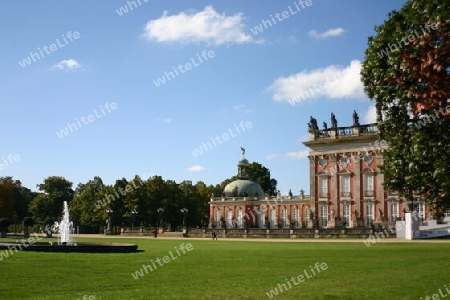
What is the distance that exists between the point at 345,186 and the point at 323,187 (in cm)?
332

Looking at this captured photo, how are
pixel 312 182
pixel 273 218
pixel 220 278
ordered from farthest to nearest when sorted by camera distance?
pixel 273 218 < pixel 312 182 < pixel 220 278

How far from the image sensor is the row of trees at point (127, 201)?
271 ft

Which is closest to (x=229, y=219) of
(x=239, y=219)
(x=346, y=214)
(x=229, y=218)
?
(x=229, y=218)

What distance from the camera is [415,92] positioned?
11.4 metres

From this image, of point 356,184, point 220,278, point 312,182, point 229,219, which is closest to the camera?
point 220,278

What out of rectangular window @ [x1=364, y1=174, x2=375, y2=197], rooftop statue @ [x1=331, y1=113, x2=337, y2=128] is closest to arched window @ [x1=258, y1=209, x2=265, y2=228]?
rooftop statue @ [x1=331, y1=113, x2=337, y2=128]

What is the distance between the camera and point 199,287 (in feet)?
46.5

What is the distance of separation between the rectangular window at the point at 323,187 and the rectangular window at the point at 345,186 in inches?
92.6

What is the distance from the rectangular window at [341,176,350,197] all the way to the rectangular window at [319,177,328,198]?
92.6 inches

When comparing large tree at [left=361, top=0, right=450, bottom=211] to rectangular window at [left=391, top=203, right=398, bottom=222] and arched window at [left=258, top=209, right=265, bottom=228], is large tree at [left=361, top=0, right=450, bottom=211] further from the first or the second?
arched window at [left=258, top=209, right=265, bottom=228]

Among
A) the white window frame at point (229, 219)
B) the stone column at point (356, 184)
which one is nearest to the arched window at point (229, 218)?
the white window frame at point (229, 219)

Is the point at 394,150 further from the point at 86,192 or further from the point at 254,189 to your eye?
the point at 86,192

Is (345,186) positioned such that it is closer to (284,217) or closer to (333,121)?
(333,121)

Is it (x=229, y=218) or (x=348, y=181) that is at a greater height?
(x=348, y=181)
